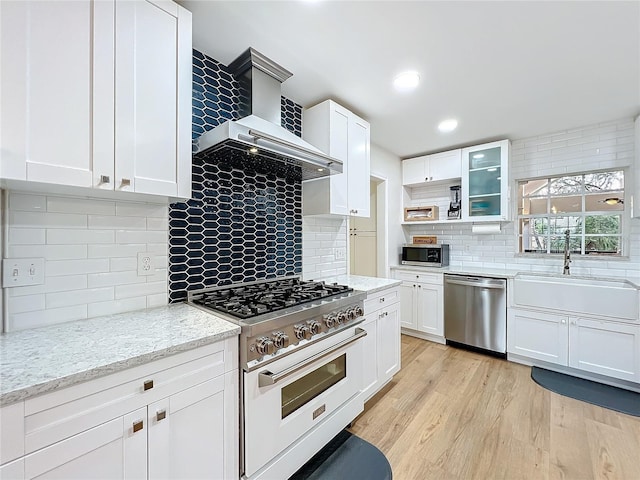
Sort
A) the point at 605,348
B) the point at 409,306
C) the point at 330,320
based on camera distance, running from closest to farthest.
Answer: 1. the point at 330,320
2. the point at 605,348
3. the point at 409,306

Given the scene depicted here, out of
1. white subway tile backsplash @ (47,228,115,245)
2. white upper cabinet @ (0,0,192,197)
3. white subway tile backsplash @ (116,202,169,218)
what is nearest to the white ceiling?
white upper cabinet @ (0,0,192,197)

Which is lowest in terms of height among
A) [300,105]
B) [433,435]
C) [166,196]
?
[433,435]

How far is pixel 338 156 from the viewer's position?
238cm

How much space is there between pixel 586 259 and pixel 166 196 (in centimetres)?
403

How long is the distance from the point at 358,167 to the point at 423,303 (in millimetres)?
2012

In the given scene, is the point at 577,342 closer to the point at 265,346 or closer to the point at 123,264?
the point at 265,346

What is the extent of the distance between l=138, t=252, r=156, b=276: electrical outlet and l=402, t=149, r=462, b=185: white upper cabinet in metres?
3.45

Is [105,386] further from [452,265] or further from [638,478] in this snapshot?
[452,265]

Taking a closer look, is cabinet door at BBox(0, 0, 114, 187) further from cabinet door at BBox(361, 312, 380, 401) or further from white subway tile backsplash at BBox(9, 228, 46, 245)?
cabinet door at BBox(361, 312, 380, 401)

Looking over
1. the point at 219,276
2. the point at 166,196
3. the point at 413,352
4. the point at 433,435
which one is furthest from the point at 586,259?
the point at 166,196

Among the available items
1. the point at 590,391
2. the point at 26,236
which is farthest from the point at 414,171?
the point at 26,236

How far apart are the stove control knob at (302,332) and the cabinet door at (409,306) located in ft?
8.04

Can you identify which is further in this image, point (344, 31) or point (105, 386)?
point (344, 31)

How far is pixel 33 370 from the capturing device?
86 centimetres
